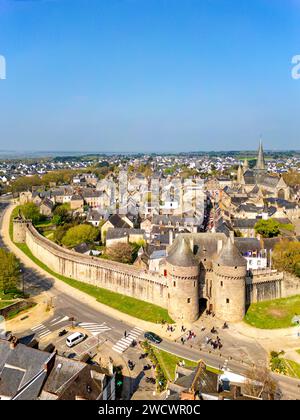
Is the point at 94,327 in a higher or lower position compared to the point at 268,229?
lower

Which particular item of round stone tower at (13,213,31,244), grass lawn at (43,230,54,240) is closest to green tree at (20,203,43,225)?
grass lawn at (43,230,54,240)

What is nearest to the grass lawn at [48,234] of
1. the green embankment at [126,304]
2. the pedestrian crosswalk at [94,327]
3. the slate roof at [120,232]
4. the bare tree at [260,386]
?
the slate roof at [120,232]

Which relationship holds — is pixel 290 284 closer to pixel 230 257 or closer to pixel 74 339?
pixel 230 257

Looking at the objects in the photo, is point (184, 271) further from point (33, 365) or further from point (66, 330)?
point (33, 365)

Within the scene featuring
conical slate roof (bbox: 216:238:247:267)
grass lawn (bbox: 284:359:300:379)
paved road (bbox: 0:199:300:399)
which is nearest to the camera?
paved road (bbox: 0:199:300:399)

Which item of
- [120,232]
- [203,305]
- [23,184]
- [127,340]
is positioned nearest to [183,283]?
[203,305]

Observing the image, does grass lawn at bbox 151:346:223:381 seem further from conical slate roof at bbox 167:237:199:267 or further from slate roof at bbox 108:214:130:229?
slate roof at bbox 108:214:130:229

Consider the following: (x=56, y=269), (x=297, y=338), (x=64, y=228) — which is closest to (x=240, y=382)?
(x=297, y=338)
